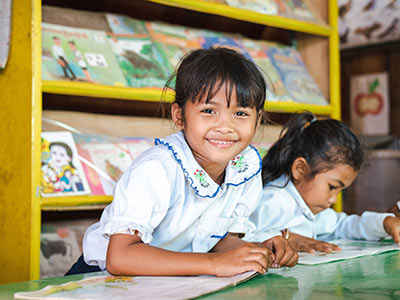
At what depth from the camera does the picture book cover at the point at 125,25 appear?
8.08 feet

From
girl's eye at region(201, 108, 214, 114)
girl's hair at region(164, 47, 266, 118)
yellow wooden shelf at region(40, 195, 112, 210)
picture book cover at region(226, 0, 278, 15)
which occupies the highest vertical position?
picture book cover at region(226, 0, 278, 15)

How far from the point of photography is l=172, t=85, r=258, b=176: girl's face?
4.25 ft

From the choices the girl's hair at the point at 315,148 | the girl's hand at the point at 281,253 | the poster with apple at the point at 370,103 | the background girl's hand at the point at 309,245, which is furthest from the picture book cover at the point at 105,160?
the poster with apple at the point at 370,103

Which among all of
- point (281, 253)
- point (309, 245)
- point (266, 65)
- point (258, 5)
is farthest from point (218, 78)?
point (266, 65)

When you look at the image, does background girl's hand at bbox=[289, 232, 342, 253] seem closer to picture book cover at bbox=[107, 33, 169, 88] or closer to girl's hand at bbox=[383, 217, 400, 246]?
girl's hand at bbox=[383, 217, 400, 246]

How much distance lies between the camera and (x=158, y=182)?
1.22 meters

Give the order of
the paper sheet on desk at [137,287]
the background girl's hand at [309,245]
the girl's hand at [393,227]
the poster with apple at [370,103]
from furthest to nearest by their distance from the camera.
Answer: the poster with apple at [370,103] < the girl's hand at [393,227] < the background girl's hand at [309,245] < the paper sheet on desk at [137,287]

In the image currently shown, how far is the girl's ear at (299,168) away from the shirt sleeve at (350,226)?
251 millimetres

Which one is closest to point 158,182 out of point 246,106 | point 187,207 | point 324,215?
point 187,207

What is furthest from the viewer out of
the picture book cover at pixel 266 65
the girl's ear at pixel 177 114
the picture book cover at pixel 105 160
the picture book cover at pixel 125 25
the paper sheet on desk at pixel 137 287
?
the picture book cover at pixel 266 65

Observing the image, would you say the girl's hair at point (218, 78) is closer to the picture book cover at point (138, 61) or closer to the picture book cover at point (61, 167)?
the picture book cover at point (61, 167)

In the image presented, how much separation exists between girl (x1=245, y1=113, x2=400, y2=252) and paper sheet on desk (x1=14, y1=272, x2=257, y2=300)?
833 mm

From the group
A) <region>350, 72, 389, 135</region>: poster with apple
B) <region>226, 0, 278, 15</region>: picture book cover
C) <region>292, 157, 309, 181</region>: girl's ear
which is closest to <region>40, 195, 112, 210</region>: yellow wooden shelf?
<region>292, 157, 309, 181</region>: girl's ear

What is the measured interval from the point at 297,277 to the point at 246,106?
0.44 metres
